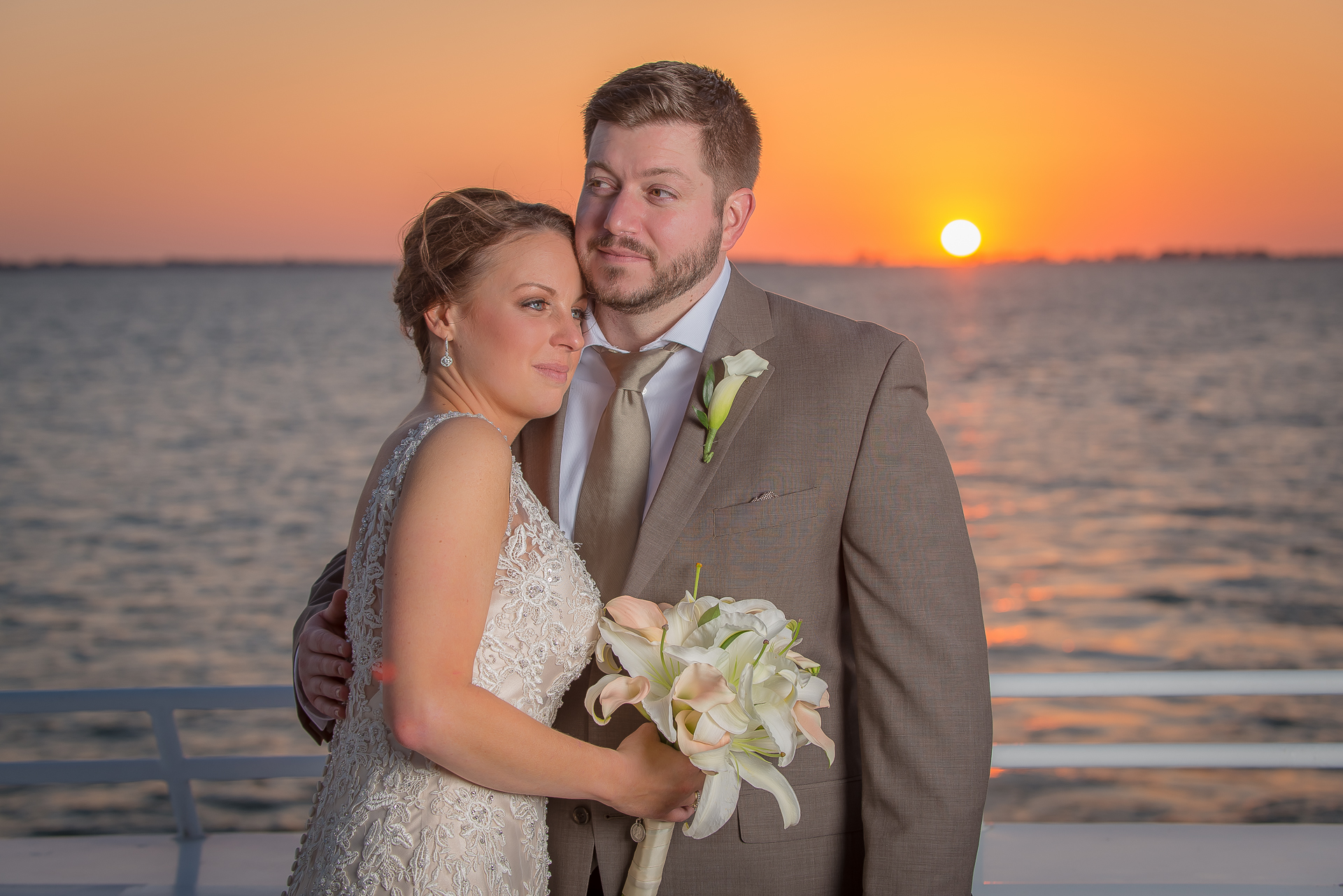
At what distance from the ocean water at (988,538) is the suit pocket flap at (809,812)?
4932 mm

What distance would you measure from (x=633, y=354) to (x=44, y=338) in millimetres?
52336

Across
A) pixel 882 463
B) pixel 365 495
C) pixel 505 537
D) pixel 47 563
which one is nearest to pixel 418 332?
pixel 365 495

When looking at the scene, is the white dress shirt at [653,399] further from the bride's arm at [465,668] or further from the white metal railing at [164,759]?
the white metal railing at [164,759]

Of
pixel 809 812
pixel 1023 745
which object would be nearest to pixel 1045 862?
pixel 1023 745

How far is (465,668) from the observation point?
156 cm

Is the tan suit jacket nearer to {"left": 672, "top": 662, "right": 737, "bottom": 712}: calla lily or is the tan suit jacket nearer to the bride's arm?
the bride's arm

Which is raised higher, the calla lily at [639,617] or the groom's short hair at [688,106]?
the groom's short hair at [688,106]

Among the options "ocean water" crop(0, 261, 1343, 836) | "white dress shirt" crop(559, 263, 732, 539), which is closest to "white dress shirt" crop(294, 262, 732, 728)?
"white dress shirt" crop(559, 263, 732, 539)

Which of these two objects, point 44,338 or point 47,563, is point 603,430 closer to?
point 47,563

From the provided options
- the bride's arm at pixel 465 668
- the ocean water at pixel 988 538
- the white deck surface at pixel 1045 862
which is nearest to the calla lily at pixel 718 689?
the bride's arm at pixel 465 668

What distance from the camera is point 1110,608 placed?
Result: 33.9ft

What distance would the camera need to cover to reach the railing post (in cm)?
294

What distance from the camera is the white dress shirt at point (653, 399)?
2.10 m

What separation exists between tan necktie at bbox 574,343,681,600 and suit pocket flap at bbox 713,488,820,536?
0.20m
